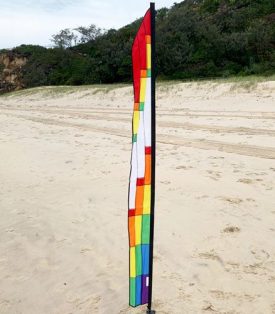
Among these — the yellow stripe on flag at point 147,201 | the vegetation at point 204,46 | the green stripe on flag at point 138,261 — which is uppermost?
the vegetation at point 204,46

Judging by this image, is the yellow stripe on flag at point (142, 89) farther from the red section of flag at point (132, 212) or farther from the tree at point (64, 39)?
the tree at point (64, 39)

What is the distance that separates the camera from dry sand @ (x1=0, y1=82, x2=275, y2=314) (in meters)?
3.42

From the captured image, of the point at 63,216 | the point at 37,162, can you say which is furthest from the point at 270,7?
the point at 63,216

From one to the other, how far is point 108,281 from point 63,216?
1.85 metres

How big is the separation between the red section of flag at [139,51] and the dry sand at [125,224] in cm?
181

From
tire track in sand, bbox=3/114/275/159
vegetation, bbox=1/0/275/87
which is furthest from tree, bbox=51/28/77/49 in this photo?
tire track in sand, bbox=3/114/275/159

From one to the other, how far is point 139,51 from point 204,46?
32079 millimetres

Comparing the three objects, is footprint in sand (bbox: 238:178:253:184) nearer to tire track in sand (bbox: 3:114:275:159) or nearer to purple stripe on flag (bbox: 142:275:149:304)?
tire track in sand (bbox: 3:114:275:159)

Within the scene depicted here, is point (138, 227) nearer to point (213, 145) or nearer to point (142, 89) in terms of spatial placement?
point (142, 89)

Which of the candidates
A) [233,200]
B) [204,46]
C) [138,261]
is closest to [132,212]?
[138,261]

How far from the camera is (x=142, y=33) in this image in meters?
2.45

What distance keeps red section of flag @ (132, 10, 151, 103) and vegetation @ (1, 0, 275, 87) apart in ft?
80.5

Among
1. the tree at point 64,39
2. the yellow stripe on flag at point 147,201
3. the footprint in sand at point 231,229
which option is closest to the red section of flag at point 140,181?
the yellow stripe on flag at point 147,201

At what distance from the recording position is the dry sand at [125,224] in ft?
11.2
